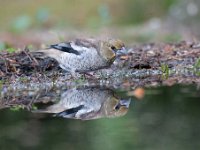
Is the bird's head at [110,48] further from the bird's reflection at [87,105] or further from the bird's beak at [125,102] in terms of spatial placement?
the bird's beak at [125,102]

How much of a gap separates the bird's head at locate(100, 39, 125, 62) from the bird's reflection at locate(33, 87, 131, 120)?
65 centimetres

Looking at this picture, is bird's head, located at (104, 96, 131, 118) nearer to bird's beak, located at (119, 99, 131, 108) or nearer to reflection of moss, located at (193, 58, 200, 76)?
bird's beak, located at (119, 99, 131, 108)

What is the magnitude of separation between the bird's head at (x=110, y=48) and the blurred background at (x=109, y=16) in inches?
341

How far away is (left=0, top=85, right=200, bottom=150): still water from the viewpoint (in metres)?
7.32

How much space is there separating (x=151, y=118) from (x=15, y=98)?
183cm

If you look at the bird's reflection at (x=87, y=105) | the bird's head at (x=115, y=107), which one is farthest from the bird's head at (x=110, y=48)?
the bird's head at (x=115, y=107)

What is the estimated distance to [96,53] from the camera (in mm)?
9562

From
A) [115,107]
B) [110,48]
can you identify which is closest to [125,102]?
[115,107]

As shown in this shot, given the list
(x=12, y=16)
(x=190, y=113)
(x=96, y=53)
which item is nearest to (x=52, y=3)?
(x=12, y=16)

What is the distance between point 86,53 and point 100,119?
1752mm

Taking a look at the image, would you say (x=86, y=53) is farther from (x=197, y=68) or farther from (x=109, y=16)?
(x=109, y=16)

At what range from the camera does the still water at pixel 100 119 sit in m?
7.32

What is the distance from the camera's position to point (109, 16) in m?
18.9

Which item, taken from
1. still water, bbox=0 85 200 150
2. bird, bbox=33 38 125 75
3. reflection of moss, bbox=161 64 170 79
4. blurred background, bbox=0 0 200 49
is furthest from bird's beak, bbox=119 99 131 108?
blurred background, bbox=0 0 200 49
